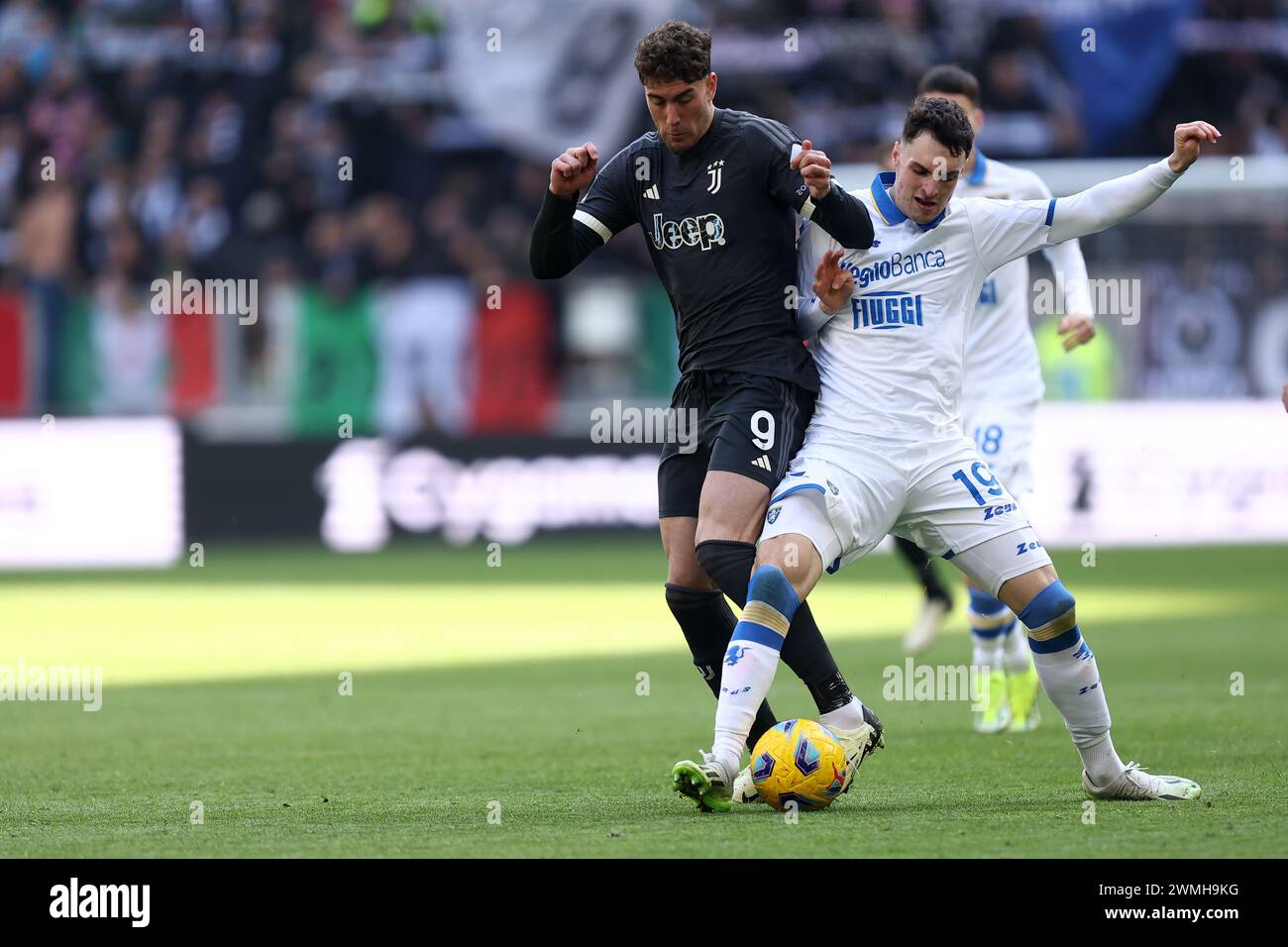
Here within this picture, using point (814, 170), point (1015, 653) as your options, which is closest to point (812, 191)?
point (814, 170)

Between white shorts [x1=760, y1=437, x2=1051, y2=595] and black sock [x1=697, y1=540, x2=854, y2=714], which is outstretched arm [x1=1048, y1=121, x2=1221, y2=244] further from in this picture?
black sock [x1=697, y1=540, x2=854, y2=714]

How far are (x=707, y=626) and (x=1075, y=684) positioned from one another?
124 centimetres

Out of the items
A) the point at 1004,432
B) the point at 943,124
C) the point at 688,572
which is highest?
the point at 943,124

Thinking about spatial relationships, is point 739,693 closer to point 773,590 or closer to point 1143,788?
point 773,590

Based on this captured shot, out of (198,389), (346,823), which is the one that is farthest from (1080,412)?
(346,823)

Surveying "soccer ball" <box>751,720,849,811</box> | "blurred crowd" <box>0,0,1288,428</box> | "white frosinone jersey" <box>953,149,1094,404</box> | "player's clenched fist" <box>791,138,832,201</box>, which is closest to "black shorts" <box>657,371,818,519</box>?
"player's clenched fist" <box>791,138,832,201</box>

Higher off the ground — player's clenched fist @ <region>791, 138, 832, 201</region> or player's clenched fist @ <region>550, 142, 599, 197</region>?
player's clenched fist @ <region>550, 142, 599, 197</region>

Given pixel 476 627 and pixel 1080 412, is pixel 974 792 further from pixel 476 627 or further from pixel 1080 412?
pixel 1080 412

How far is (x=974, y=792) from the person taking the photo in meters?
6.44

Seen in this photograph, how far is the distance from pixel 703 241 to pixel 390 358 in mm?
13518

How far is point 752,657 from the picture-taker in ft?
19.9

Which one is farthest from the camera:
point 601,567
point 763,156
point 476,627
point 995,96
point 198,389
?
point 995,96

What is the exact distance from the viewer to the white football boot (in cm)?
616
